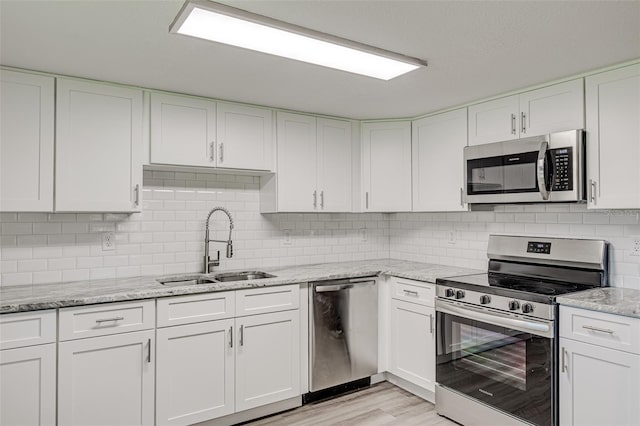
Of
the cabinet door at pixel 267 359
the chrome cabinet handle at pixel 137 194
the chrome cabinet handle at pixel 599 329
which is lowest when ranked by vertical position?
the cabinet door at pixel 267 359

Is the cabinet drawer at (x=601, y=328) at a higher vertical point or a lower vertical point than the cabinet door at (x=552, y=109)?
lower

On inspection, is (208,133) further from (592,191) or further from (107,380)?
(592,191)

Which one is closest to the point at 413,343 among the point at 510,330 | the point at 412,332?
the point at 412,332

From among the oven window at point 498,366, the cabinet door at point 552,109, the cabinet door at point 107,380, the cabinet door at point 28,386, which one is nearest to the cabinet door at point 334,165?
the oven window at point 498,366

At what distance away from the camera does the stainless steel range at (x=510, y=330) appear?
2403mm

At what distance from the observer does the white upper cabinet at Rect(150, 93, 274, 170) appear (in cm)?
296

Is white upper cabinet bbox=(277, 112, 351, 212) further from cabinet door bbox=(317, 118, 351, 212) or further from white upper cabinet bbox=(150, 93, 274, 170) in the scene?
white upper cabinet bbox=(150, 93, 274, 170)

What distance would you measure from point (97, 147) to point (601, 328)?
3.02m

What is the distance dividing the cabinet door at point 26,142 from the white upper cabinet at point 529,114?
112 inches

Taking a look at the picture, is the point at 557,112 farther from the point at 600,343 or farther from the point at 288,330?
the point at 288,330

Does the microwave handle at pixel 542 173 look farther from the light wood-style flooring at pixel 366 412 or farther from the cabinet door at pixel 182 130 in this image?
the cabinet door at pixel 182 130

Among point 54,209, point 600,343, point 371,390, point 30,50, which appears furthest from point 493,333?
point 30,50

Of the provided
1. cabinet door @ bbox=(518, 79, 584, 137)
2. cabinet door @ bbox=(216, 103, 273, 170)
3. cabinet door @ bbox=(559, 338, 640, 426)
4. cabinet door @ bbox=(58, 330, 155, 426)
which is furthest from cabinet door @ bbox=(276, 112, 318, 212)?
cabinet door @ bbox=(559, 338, 640, 426)

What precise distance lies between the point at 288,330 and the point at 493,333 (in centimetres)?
135
